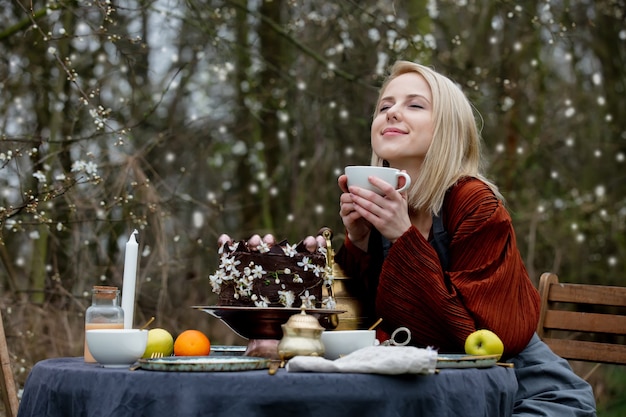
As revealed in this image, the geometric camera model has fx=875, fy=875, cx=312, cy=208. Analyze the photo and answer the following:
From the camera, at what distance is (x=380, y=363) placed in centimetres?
181

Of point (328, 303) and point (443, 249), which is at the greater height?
point (443, 249)

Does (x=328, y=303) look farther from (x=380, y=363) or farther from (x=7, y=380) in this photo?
(x=7, y=380)

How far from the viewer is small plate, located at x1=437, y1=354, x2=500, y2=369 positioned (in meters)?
1.99

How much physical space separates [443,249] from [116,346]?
1108 millimetres

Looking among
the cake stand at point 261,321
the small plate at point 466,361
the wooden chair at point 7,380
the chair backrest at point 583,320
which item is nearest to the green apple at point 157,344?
the cake stand at point 261,321

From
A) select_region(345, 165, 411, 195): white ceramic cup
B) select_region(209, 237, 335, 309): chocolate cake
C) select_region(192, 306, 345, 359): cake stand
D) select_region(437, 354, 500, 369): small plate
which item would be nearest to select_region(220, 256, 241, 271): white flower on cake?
select_region(209, 237, 335, 309): chocolate cake

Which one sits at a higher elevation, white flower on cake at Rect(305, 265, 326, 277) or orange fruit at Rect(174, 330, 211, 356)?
white flower on cake at Rect(305, 265, 326, 277)

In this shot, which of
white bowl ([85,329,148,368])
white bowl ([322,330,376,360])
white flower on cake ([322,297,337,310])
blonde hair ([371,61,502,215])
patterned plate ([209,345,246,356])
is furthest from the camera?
blonde hair ([371,61,502,215])

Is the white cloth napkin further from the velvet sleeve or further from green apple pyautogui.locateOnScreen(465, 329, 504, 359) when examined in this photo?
the velvet sleeve

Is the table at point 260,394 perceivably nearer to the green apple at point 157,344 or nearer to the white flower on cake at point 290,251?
the green apple at point 157,344

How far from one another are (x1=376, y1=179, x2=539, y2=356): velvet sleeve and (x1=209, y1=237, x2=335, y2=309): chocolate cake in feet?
1.02

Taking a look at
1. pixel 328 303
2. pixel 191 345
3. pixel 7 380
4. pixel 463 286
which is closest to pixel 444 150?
pixel 463 286

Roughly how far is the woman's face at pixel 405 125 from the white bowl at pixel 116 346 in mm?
1130

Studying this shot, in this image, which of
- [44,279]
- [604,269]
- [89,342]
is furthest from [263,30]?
[89,342]
